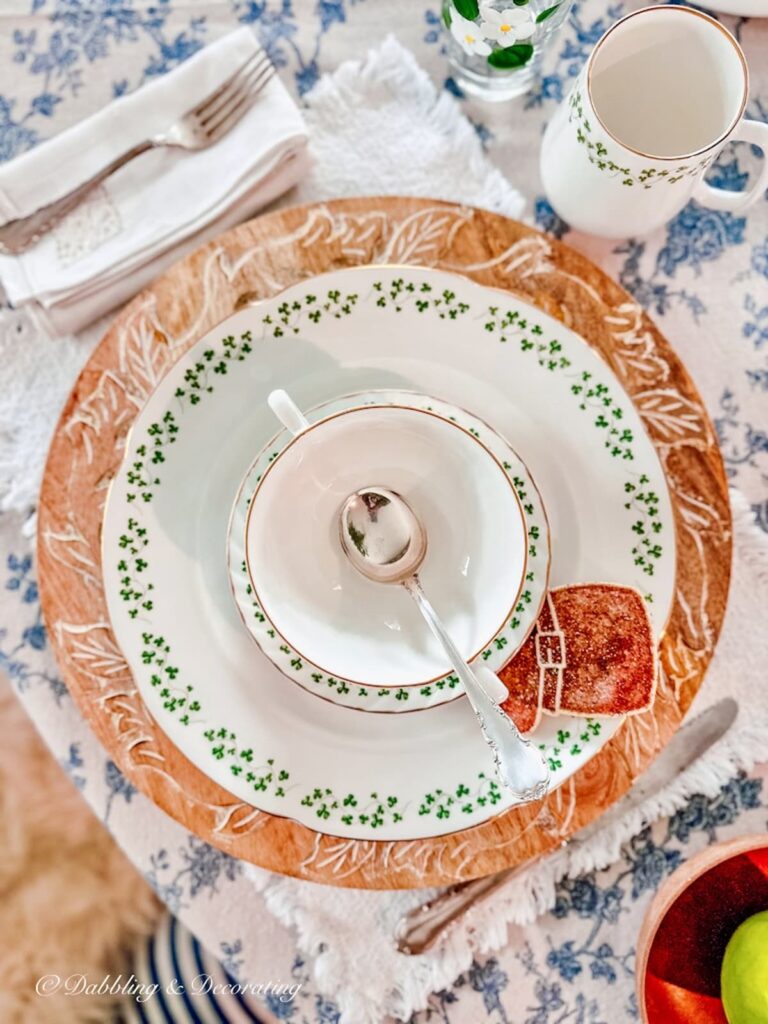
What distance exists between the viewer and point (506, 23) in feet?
2.29

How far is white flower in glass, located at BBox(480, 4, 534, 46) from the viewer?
0.69m

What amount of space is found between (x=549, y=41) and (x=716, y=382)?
0.33 m

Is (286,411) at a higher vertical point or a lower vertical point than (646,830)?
higher

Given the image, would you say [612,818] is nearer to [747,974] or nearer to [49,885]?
[747,974]

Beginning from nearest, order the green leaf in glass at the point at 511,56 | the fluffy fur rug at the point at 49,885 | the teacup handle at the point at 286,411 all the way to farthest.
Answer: the teacup handle at the point at 286,411
the green leaf in glass at the point at 511,56
the fluffy fur rug at the point at 49,885

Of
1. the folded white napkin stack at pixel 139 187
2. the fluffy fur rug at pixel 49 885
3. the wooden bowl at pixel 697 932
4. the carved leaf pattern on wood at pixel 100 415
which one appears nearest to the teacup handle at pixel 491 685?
the wooden bowl at pixel 697 932

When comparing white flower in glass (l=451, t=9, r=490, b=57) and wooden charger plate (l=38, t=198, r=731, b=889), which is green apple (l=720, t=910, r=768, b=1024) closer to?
wooden charger plate (l=38, t=198, r=731, b=889)

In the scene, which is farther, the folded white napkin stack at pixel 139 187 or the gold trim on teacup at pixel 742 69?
the folded white napkin stack at pixel 139 187

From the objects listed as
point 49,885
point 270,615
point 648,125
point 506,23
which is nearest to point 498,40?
point 506,23

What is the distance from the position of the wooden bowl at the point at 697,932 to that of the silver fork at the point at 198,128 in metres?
0.73

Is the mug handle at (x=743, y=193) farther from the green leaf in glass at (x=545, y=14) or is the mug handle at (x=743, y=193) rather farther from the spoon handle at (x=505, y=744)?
the spoon handle at (x=505, y=744)

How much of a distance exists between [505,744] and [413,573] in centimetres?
14

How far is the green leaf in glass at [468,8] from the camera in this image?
70cm

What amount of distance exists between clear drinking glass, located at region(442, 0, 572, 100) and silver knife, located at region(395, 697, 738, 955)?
591 millimetres
